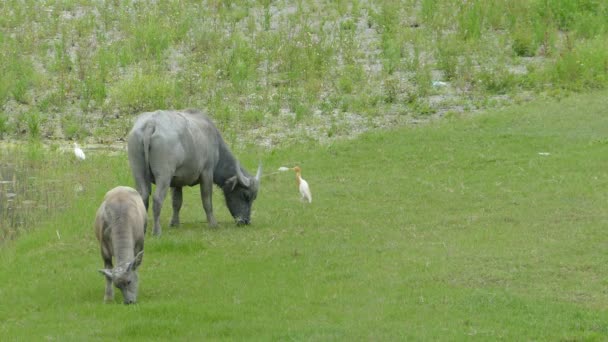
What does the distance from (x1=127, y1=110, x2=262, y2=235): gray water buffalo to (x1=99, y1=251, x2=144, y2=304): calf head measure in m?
3.19

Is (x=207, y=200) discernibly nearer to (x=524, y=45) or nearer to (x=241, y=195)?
(x=241, y=195)

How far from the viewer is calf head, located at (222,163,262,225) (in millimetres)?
15398

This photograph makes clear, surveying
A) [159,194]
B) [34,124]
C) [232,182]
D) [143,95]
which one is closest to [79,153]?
[34,124]

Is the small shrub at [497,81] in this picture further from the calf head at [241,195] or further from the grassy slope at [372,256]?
the calf head at [241,195]

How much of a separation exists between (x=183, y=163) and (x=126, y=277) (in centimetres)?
389

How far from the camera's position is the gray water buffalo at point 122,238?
10.9 metres

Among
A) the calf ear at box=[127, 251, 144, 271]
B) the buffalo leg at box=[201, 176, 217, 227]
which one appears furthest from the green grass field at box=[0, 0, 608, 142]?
the calf ear at box=[127, 251, 144, 271]

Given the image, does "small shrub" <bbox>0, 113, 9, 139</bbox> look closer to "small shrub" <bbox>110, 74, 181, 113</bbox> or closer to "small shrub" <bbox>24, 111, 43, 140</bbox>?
"small shrub" <bbox>24, 111, 43, 140</bbox>

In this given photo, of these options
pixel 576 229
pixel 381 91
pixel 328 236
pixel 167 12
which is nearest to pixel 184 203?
pixel 328 236

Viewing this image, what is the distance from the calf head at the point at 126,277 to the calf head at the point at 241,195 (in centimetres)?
440

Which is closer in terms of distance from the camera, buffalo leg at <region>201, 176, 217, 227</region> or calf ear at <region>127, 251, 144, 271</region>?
calf ear at <region>127, 251, 144, 271</region>

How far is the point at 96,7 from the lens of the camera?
29.9 meters

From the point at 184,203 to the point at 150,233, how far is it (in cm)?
250

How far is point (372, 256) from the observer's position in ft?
42.5
